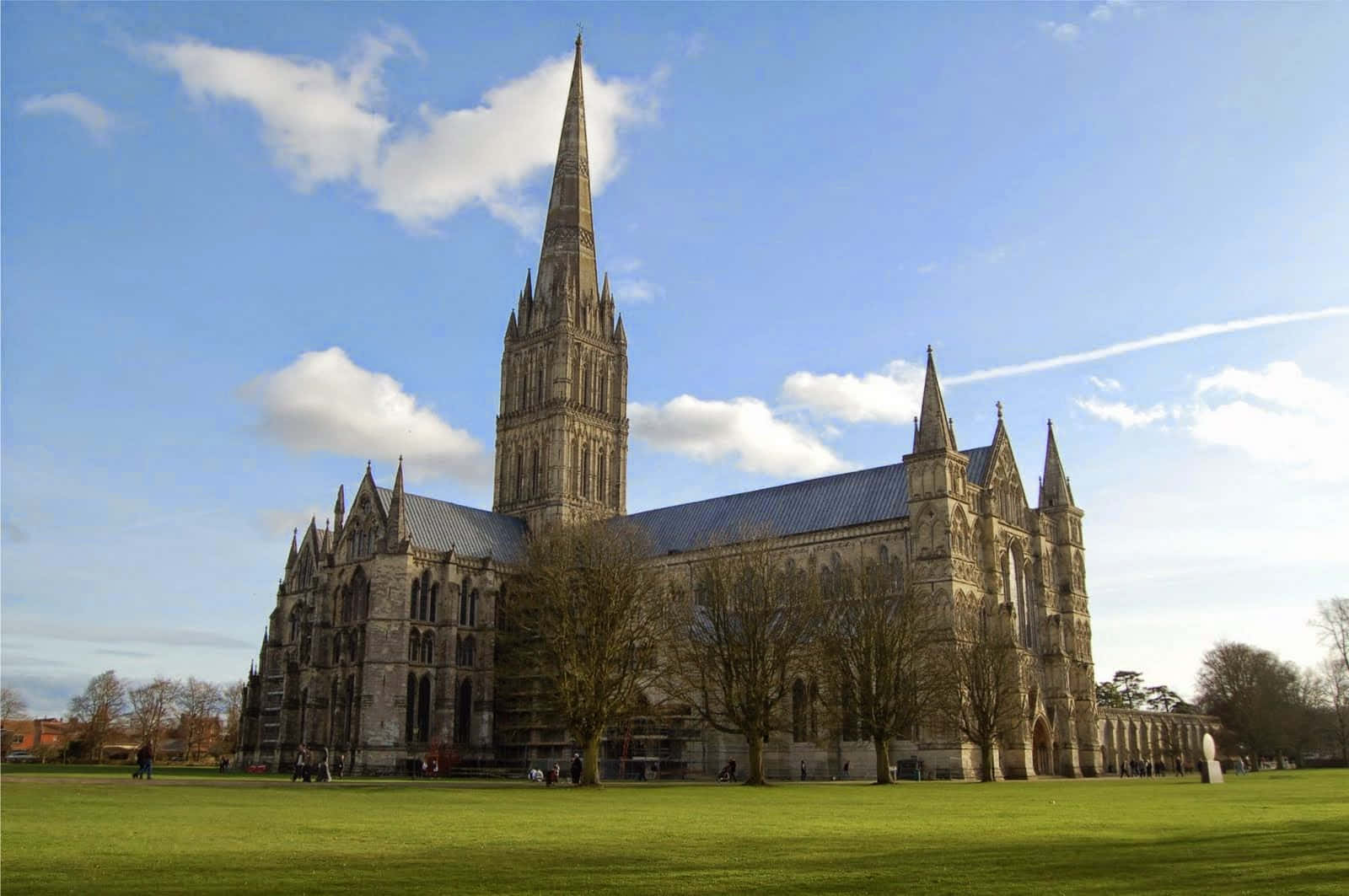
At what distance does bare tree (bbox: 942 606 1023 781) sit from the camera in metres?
59.9

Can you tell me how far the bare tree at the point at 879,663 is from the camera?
55.9 meters

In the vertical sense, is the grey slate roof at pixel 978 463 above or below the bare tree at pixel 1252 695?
above

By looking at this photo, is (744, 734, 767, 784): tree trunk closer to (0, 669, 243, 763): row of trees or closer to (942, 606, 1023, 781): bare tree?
(942, 606, 1023, 781): bare tree

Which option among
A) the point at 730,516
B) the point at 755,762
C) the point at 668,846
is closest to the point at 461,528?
the point at 730,516

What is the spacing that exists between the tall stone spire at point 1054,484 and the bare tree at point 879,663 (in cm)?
2667

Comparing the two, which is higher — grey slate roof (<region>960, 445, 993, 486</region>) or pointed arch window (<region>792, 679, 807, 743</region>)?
grey slate roof (<region>960, 445, 993, 486</region>)

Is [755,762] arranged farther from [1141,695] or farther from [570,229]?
[1141,695]

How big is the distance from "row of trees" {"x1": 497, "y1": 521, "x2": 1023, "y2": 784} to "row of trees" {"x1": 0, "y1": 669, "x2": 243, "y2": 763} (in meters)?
85.4

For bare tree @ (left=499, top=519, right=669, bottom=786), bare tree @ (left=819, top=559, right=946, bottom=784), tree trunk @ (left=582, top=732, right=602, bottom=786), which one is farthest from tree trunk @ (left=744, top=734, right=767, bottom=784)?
tree trunk @ (left=582, top=732, right=602, bottom=786)

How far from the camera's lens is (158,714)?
13875cm

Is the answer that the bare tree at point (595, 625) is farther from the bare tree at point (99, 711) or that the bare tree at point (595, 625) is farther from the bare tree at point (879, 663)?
the bare tree at point (99, 711)

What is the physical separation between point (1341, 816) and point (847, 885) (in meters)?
16.2

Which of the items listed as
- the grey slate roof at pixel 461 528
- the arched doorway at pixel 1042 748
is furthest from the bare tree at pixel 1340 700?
the grey slate roof at pixel 461 528

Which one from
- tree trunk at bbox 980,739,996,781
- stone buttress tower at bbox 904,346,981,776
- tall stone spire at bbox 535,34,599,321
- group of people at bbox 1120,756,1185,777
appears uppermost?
tall stone spire at bbox 535,34,599,321
